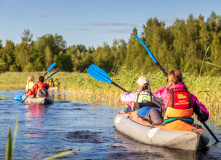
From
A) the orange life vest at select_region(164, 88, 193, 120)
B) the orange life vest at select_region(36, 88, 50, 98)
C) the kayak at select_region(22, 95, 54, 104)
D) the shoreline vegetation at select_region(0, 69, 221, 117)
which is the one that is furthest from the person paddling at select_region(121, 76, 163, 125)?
the orange life vest at select_region(36, 88, 50, 98)

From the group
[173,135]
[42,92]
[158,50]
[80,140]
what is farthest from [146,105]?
[158,50]

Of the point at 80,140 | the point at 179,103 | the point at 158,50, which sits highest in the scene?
the point at 158,50

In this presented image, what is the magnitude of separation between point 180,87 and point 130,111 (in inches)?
87.2

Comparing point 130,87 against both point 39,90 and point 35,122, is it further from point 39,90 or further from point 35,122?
point 35,122

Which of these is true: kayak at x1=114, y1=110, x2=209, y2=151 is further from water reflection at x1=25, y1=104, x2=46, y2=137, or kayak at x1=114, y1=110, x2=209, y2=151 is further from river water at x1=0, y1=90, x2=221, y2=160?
water reflection at x1=25, y1=104, x2=46, y2=137

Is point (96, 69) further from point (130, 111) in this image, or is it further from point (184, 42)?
point (184, 42)

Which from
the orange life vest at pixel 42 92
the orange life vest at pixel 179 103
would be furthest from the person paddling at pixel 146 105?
the orange life vest at pixel 42 92

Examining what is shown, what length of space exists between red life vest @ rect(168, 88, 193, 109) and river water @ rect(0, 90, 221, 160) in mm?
708

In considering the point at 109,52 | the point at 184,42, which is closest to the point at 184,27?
the point at 184,42

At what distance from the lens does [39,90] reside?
12.6m

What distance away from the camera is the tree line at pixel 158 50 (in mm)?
38312

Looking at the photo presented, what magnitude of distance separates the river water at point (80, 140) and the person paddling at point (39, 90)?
254 centimetres

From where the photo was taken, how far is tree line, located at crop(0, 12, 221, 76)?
3831 centimetres

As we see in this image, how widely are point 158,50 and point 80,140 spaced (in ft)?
118
